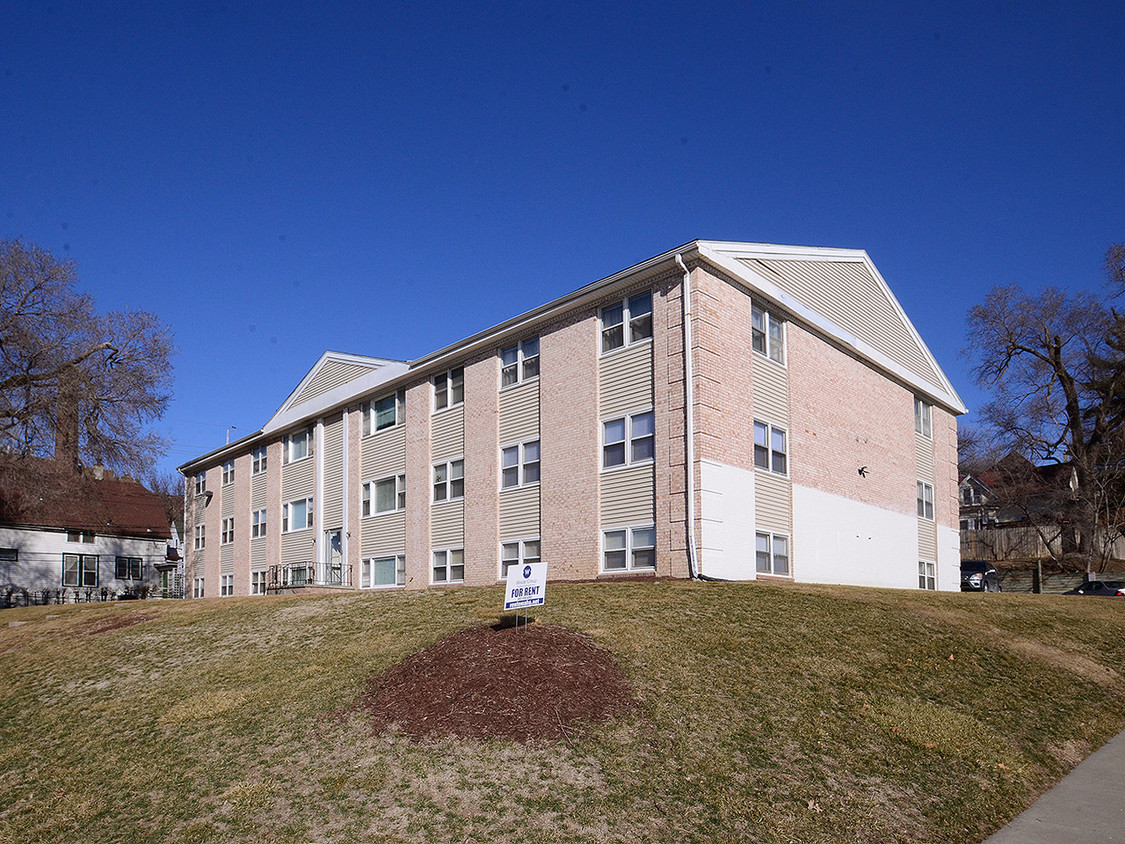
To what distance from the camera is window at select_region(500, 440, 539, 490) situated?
23.3 m

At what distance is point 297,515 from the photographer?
1363 inches

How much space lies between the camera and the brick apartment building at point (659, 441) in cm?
1981

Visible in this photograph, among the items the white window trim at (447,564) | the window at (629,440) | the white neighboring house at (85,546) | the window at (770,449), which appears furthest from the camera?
the white neighboring house at (85,546)

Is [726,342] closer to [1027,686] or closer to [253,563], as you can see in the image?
[1027,686]

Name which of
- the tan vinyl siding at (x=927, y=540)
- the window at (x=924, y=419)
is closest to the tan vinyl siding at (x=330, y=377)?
the window at (x=924, y=419)

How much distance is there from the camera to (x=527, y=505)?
23359 mm

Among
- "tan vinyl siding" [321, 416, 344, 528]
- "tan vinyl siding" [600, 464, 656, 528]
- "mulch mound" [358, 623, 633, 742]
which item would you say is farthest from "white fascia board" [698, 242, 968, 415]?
"tan vinyl siding" [321, 416, 344, 528]

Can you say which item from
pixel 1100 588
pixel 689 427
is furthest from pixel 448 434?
pixel 1100 588

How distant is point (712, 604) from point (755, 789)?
6.73m

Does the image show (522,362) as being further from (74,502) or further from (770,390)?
(74,502)

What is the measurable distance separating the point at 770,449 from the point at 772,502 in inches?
50.3

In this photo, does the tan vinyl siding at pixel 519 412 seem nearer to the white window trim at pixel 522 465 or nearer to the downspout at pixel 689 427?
the white window trim at pixel 522 465

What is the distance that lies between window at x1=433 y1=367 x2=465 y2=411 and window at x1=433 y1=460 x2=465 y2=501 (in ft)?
5.94

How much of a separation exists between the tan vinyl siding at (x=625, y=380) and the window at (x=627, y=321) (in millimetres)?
286
